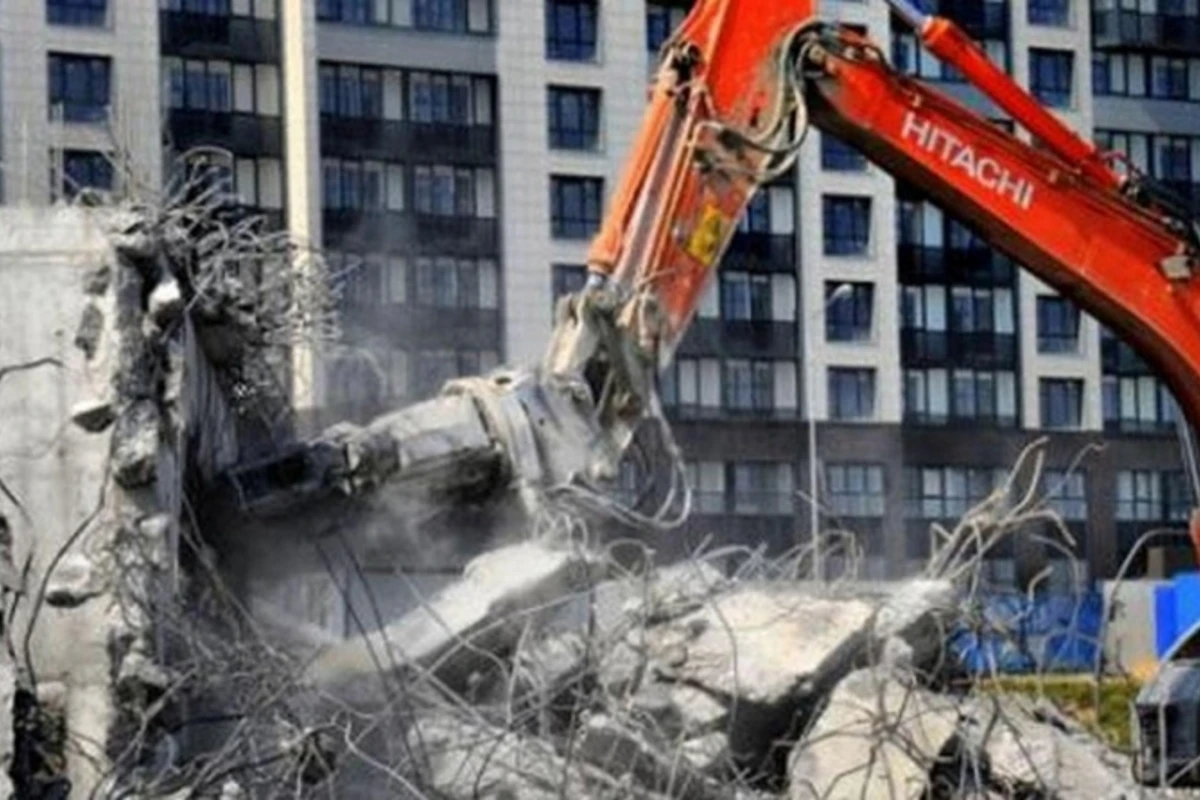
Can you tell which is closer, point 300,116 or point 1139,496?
point 300,116

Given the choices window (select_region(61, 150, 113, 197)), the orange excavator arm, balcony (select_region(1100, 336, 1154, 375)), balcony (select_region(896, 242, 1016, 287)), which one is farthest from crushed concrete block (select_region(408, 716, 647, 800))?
balcony (select_region(1100, 336, 1154, 375))

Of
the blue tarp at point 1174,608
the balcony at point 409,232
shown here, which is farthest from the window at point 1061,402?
the blue tarp at point 1174,608

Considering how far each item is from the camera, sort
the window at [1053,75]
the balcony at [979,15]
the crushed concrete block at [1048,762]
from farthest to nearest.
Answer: the window at [1053,75], the balcony at [979,15], the crushed concrete block at [1048,762]

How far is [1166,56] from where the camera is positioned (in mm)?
64625

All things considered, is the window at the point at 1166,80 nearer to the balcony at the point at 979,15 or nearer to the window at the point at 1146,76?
the window at the point at 1146,76

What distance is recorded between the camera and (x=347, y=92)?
54281 millimetres

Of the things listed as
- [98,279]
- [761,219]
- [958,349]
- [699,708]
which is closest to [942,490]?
[958,349]

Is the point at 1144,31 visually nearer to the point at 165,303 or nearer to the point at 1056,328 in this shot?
the point at 1056,328

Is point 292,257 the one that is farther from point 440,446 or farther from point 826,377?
point 826,377

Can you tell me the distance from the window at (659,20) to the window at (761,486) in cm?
819

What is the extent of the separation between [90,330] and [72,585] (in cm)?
85

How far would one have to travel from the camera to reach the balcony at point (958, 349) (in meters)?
60.2

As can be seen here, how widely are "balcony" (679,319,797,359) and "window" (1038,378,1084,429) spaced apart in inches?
235

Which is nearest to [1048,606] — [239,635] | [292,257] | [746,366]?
[239,635]
